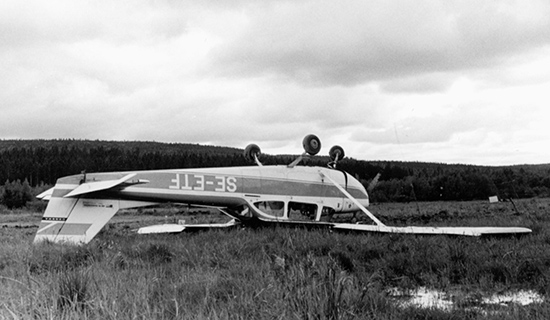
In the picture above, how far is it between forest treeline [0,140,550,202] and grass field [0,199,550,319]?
16.4 m

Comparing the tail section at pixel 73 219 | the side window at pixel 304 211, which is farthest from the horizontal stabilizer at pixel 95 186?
the side window at pixel 304 211

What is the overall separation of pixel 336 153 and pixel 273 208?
341cm

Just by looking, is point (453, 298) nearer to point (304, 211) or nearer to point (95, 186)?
point (95, 186)

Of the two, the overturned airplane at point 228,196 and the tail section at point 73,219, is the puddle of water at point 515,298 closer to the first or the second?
the overturned airplane at point 228,196

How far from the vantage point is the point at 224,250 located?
26.1 feet

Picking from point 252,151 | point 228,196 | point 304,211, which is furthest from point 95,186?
point 304,211

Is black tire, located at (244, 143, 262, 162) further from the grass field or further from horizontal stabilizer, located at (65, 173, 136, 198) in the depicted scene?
horizontal stabilizer, located at (65, 173, 136, 198)

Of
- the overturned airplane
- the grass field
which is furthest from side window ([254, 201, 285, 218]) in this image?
the grass field

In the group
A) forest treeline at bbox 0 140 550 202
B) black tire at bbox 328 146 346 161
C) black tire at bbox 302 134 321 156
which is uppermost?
black tire at bbox 302 134 321 156

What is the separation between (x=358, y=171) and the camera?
55625 mm

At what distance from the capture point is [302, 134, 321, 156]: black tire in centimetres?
1363

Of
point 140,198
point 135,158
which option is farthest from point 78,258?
point 135,158

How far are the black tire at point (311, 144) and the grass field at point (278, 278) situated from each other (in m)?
4.12

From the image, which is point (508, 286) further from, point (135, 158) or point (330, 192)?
point (135, 158)
